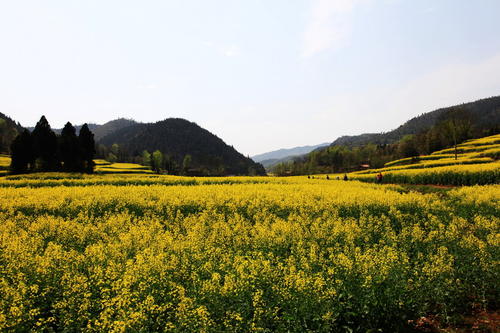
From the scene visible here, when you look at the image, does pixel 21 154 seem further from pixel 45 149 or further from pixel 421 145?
pixel 421 145

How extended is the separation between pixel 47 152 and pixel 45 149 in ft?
2.15

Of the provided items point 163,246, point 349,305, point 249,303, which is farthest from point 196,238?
point 349,305

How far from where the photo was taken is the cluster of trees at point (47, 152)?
51875 millimetres

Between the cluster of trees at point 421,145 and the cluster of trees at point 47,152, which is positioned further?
the cluster of trees at point 421,145

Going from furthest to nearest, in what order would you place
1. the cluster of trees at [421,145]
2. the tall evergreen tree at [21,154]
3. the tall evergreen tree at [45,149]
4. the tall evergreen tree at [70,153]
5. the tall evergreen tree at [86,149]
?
1. the cluster of trees at [421,145]
2. the tall evergreen tree at [86,149]
3. the tall evergreen tree at [45,149]
4. the tall evergreen tree at [70,153]
5. the tall evergreen tree at [21,154]

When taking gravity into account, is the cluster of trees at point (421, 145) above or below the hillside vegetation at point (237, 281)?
above

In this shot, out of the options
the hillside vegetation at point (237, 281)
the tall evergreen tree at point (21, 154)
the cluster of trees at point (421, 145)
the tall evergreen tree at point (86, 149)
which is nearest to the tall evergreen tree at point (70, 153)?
the tall evergreen tree at point (86, 149)

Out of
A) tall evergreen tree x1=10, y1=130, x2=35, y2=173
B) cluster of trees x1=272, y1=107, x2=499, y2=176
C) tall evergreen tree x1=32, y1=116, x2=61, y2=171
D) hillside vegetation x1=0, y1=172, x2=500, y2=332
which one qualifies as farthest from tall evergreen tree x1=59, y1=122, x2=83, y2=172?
cluster of trees x1=272, y1=107, x2=499, y2=176

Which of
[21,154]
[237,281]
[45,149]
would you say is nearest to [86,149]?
[45,149]

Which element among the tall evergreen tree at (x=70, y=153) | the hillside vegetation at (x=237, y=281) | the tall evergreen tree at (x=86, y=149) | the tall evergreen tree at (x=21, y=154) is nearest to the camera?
the hillside vegetation at (x=237, y=281)

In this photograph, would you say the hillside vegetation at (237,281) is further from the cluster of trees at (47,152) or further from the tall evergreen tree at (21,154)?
the tall evergreen tree at (21,154)

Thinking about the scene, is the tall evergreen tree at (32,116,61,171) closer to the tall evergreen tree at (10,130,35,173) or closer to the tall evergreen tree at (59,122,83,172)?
the tall evergreen tree at (10,130,35,173)

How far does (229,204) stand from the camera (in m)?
17.2

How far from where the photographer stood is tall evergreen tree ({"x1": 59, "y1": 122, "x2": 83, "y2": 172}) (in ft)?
170
